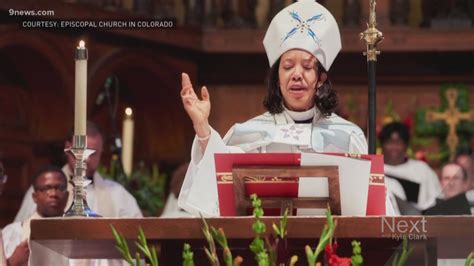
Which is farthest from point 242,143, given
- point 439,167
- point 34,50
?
point 439,167

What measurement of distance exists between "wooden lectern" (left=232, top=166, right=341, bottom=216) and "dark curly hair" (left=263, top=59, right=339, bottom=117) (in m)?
1.17

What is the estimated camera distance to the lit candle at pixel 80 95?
15.5 feet

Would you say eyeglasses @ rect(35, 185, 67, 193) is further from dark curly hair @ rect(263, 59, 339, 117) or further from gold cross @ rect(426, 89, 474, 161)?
gold cross @ rect(426, 89, 474, 161)

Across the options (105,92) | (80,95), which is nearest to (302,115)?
(80,95)

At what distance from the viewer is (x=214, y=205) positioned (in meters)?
5.08

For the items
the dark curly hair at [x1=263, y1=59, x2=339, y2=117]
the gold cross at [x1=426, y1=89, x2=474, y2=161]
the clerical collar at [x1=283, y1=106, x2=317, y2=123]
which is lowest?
the clerical collar at [x1=283, y1=106, x2=317, y2=123]

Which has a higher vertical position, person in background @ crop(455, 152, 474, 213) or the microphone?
the microphone

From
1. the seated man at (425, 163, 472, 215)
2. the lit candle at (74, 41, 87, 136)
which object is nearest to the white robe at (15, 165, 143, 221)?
the seated man at (425, 163, 472, 215)

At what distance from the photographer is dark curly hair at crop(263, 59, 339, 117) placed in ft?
18.0

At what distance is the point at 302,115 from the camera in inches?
218

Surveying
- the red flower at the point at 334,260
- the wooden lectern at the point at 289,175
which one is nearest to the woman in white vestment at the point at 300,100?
the wooden lectern at the point at 289,175

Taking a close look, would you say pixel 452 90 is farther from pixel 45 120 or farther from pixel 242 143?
pixel 242 143

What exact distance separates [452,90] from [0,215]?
451cm

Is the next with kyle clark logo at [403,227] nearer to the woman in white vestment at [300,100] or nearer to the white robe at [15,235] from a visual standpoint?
the woman in white vestment at [300,100]
